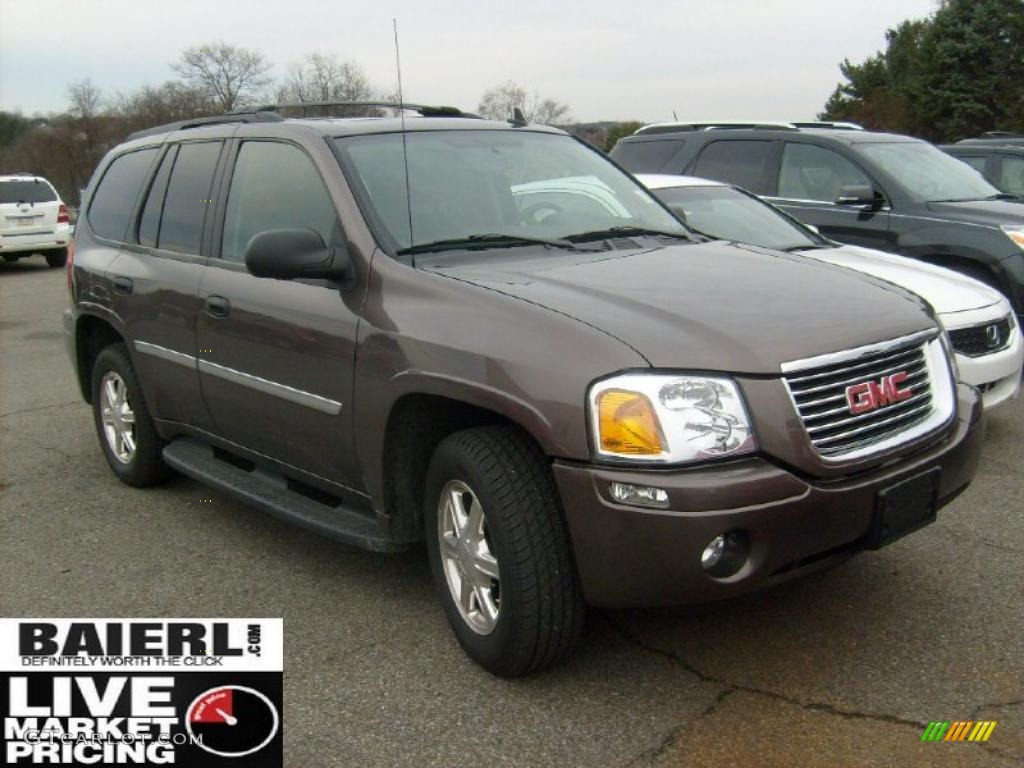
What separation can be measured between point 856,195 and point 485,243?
15.4 feet

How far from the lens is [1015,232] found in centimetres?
723

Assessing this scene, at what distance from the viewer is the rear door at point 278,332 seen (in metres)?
3.79

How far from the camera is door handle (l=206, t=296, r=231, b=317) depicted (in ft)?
14.1

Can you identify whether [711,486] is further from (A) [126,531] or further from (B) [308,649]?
(A) [126,531]

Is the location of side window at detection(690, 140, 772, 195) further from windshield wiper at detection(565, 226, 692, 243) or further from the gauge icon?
the gauge icon

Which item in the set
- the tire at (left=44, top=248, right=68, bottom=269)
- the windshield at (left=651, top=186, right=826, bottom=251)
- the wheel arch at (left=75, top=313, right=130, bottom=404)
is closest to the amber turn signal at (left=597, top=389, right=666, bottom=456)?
the wheel arch at (left=75, top=313, right=130, bottom=404)

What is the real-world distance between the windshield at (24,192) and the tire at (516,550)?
58.1 feet

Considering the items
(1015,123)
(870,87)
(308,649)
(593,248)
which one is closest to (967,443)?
(593,248)

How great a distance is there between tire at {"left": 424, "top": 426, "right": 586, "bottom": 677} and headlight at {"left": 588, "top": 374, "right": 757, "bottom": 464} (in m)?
0.28

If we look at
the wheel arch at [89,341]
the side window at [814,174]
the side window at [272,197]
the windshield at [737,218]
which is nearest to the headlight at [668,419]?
the side window at [272,197]

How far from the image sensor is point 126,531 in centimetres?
490

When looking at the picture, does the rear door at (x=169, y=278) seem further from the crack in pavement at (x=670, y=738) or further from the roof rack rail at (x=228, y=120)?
the crack in pavement at (x=670, y=738)

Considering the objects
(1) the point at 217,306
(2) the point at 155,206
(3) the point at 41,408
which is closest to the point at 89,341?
(2) the point at 155,206

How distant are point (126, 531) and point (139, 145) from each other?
1.97m
